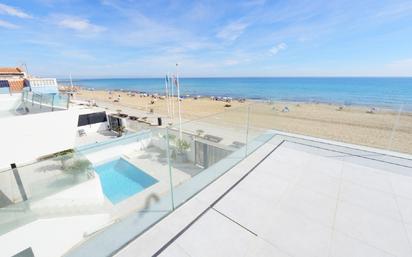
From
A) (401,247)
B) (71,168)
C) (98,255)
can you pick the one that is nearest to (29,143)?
(71,168)

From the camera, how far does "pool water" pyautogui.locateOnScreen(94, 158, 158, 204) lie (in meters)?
8.25

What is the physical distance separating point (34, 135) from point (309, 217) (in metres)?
5.65

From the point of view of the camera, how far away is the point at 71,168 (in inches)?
176

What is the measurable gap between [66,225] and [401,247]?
673 centimetres

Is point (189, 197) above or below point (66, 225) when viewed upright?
above

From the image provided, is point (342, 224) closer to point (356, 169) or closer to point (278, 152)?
point (356, 169)

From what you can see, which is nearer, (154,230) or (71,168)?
(154,230)

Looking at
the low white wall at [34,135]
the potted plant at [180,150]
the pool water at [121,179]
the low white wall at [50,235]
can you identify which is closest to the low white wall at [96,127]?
the pool water at [121,179]

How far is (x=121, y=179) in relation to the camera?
9312mm

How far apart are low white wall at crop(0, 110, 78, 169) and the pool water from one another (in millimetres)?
3731

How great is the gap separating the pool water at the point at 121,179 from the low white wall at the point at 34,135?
3.73 m

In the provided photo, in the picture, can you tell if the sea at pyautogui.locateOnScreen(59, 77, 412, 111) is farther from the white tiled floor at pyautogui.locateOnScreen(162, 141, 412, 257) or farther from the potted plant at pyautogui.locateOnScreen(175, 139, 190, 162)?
the potted plant at pyautogui.locateOnScreen(175, 139, 190, 162)

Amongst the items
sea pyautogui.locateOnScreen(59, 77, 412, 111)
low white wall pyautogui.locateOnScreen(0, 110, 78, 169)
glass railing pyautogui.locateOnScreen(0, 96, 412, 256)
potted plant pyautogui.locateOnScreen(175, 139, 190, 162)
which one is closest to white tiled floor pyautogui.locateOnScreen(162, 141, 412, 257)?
glass railing pyautogui.locateOnScreen(0, 96, 412, 256)

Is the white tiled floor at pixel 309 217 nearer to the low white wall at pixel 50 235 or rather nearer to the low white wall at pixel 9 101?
the low white wall at pixel 50 235
